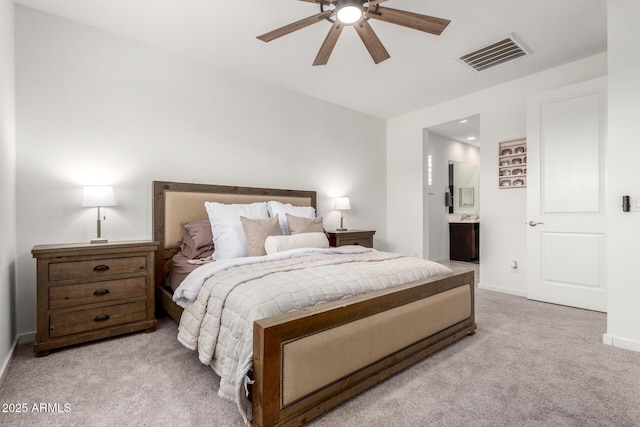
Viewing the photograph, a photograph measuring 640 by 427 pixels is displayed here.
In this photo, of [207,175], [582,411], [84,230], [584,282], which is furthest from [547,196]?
[84,230]

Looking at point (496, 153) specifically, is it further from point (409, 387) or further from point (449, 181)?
point (409, 387)

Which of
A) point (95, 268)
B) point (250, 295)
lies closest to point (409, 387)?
point (250, 295)

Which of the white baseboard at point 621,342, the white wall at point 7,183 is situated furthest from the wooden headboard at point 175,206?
the white baseboard at point 621,342

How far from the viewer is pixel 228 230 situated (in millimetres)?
2848

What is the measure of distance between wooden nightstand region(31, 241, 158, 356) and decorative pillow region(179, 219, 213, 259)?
0.37m

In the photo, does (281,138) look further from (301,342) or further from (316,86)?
(301,342)

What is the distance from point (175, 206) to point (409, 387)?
2.61 m

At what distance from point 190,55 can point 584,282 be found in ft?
15.4

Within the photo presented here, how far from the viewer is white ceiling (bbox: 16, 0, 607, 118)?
8.29 feet

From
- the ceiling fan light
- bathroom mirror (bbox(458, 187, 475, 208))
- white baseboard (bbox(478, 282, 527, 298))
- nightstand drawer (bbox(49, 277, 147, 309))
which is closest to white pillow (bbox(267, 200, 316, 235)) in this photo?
nightstand drawer (bbox(49, 277, 147, 309))

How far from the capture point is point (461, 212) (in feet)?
23.1

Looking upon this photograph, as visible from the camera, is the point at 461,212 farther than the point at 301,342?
Yes

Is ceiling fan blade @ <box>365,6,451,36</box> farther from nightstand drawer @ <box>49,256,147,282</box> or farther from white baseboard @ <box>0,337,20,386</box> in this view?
white baseboard @ <box>0,337,20,386</box>

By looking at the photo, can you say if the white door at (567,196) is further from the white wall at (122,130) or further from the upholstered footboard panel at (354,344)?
the white wall at (122,130)
